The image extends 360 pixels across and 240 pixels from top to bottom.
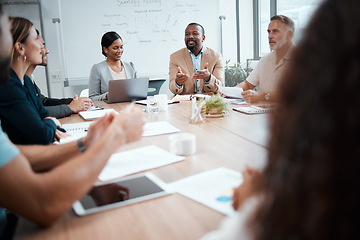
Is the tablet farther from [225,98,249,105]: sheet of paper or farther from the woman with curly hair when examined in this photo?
[225,98,249,105]: sheet of paper

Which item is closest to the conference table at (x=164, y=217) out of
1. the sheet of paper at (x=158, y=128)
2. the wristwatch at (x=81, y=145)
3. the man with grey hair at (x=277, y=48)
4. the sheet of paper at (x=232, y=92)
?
the wristwatch at (x=81, y=145)

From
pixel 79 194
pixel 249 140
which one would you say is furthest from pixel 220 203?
pixel 249 140

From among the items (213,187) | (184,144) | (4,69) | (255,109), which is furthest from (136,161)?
(255,109)

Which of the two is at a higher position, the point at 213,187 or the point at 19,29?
the point at 19,29

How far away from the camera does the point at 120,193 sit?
1.01 m

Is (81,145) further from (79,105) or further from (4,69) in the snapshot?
(79,105)

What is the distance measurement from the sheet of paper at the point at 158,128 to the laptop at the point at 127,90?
104 centimetres

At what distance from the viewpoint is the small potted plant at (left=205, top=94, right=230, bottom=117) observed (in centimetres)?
217

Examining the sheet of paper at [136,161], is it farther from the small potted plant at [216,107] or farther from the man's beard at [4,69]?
the small potted plant at [216,107]

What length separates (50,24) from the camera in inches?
175

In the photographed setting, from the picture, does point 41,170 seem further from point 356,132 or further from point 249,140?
point 356,132

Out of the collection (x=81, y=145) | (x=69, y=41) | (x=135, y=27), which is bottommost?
(x=81, y=145)

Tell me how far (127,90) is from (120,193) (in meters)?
2.16

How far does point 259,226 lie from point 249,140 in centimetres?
117
